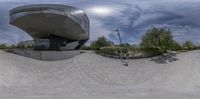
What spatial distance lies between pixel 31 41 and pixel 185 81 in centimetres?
3319

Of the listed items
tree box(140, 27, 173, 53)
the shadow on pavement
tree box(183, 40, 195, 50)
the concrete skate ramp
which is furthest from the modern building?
tree box(183, 40, 195, 50)

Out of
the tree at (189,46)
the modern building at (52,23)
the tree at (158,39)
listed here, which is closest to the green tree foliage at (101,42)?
the modern building at (52,23)

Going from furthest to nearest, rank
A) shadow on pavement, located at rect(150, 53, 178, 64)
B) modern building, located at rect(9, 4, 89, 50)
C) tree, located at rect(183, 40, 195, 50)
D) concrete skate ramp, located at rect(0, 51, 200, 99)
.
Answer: tree, located at rect(183, 40, 195, 50)
modern building, located at rect(9, 4, 89, 50)
shadow on pavement, located at rect(150, 53, 178, 64)
concrete skate ramp, located at rect(0, 51, 200, 99)

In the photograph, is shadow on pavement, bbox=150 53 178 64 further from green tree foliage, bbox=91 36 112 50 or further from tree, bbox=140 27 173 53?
green tree foliage, bbox=91 36 112 50

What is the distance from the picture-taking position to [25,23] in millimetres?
51625

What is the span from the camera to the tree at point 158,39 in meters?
44.9

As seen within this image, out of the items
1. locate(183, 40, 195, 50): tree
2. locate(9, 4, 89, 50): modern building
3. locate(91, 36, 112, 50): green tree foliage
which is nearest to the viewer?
locate(9, 4, 89, 50): modern building

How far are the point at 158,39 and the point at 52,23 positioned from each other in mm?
15696

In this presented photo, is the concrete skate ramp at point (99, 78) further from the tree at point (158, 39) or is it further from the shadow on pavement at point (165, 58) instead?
the tree at point (158, 39)

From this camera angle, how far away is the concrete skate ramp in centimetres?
2341

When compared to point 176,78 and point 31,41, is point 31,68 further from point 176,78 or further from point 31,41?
point 31,41

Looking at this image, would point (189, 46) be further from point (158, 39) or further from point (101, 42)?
point (101, 42)

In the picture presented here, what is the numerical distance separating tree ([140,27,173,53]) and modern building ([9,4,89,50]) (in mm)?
12030

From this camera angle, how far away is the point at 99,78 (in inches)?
1235
